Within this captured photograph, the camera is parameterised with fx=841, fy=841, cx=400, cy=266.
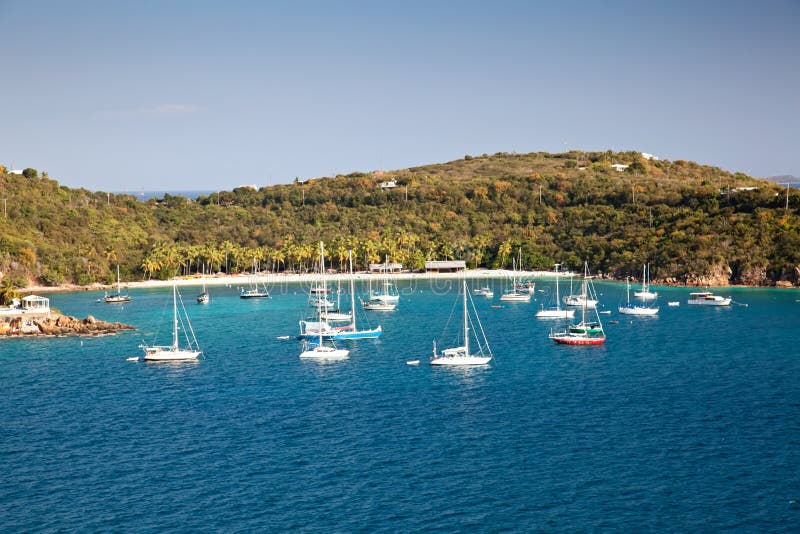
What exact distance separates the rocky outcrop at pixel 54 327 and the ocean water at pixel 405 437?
174 inches

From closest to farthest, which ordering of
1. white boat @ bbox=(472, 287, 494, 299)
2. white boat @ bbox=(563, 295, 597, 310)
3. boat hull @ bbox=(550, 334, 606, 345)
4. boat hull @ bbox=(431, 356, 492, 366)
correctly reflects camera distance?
boat hull @ bbox=(431, 356, 492, 366)
boat hull @ bbox=(550, 334, 606, 345)
white boat @ bbox=(563, 295, 597, 310)
white boat @ bbox=(472, 287, 494, 299)

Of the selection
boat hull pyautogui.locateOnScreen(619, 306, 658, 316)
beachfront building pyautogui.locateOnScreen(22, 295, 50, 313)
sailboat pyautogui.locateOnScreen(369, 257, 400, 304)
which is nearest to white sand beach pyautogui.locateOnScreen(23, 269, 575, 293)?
sailboat pyautogui.locateOnScreen(369, 257, 400, 304)

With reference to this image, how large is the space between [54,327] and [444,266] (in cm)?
7584

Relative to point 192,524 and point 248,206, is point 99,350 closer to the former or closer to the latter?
point 192,524

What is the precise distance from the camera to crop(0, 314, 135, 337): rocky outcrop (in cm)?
8538

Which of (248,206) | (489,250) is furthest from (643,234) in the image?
(248,206)

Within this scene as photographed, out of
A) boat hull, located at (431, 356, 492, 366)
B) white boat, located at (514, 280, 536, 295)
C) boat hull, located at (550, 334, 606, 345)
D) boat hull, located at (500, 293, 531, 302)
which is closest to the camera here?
boat hull, located at (431, 356, 492, 366)

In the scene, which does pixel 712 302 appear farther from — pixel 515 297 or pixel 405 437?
pixel 405 437

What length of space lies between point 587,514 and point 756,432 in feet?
54.1

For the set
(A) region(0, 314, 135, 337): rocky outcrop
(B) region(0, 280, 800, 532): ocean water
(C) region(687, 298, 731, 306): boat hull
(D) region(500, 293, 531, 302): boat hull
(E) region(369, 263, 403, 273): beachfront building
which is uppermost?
(E) region(369, 263, 403, 273): beachfront building

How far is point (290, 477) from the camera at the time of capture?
42.8 metres

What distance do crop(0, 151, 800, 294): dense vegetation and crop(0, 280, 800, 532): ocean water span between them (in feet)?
158

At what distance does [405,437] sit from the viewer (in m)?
48.8

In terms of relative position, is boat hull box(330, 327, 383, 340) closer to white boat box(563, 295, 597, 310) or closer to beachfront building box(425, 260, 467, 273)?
white boat box(563, 295, 597, 310)
